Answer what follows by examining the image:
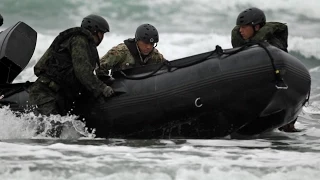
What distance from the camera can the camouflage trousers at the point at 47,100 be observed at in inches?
223

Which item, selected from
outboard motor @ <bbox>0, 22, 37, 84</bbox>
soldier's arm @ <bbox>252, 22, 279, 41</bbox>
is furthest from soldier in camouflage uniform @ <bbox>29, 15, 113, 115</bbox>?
soldier's arm @ <bbox>252, 22, 279, 41</bbox>

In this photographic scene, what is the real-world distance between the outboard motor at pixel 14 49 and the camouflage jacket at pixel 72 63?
3.24 ft

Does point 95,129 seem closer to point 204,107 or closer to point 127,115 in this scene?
point 127,115

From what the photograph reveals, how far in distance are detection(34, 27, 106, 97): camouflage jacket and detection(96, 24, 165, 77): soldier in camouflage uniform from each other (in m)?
0.69

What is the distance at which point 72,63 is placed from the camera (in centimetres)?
564

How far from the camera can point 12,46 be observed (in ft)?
22.0

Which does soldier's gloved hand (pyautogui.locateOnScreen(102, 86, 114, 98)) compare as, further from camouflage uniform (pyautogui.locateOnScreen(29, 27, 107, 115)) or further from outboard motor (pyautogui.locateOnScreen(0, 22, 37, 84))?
outboard motor (pyautogui.locateOnScreen(0, 22, 37, 84))

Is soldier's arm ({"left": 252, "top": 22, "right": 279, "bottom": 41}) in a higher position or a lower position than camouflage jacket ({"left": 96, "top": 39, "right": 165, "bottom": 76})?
higher

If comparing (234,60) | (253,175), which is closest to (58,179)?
(253,175)

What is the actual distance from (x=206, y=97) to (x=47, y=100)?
1808mm

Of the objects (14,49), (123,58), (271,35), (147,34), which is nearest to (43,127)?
(123,58)

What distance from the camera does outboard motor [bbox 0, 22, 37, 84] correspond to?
6.62 meters

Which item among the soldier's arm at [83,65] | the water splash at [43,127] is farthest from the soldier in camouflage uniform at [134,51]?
the water splash at [43,127]

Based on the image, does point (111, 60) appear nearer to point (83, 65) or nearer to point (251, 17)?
point (83, 65)
